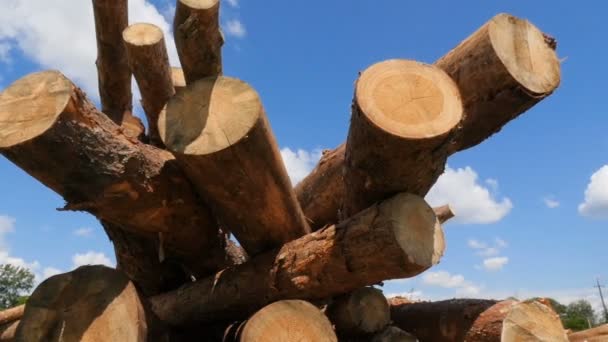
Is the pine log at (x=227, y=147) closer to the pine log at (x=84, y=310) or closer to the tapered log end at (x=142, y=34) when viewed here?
the pine log at (x=84, y=310)

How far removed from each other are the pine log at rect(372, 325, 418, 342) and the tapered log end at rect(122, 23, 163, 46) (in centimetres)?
236

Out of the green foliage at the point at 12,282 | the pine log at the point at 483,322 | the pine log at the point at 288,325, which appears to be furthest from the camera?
the green foliage at the point at 12,282

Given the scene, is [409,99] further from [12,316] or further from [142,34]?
[12,316]

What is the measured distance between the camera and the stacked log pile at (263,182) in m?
2.73

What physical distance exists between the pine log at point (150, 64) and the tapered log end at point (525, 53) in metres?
2.13

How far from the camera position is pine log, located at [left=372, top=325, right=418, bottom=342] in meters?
3.37

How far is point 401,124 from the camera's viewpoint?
8.75ft

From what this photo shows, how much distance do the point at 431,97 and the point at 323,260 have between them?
108 cm

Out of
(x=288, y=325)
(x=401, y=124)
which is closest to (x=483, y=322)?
(x=288, y=325)

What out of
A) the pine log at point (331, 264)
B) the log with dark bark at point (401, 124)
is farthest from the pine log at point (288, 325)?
the log with dark bark at point (401, 124)

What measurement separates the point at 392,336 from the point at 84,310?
5.77 ft

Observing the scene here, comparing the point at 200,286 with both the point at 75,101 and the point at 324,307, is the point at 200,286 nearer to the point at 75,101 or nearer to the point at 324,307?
the point at 324,307

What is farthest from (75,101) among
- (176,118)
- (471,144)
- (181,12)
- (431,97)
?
(471,144)

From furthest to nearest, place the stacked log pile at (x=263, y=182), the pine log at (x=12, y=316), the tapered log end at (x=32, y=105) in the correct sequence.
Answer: the pine log at (x=12, y=316) < the stacked log pile at (x=263, y=182) < the tapered log end at (x=32, y=105)
